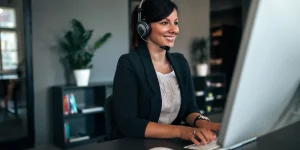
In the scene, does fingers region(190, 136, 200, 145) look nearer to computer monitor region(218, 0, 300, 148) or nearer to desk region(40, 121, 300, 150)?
desk region(40, 121, 300, 150)

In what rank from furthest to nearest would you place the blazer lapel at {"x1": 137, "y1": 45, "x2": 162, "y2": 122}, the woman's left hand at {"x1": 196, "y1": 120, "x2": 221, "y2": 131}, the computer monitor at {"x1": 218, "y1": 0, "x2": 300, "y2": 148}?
the blazer lapel at {"x1": 137, "y1": 45, "x2": 162, "y2": 122}, the woman's left hand at {"x1": 196, "y1": 120, "x2": 221, "y2": 131}, the computer monitor at {"x1": 218, "y1": 0, "x2": 300, "y2": 148}

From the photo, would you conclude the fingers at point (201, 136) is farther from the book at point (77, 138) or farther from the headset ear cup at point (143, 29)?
the book at point (77, 138)

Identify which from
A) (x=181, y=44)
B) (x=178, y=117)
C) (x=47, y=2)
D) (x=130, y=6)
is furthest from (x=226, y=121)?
(x=181, y=44)

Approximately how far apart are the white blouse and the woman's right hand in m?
0.32

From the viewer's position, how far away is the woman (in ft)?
3.78

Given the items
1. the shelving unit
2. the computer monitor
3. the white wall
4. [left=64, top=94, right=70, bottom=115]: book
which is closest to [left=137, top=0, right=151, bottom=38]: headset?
the computer monitor

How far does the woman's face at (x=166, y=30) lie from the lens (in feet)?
4.30

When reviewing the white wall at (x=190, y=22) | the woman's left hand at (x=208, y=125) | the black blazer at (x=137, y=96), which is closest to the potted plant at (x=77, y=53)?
the white wall at (x=190, y=22)

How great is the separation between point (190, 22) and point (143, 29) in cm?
404

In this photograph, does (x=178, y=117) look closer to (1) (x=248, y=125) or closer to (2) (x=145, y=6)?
(2) (x=145, y=6)

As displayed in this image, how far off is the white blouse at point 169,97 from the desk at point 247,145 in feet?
1.00

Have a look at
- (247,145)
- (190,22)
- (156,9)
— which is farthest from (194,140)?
(190,22)

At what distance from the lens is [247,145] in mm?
893

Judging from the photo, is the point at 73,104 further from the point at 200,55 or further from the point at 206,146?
the point at 206,146
